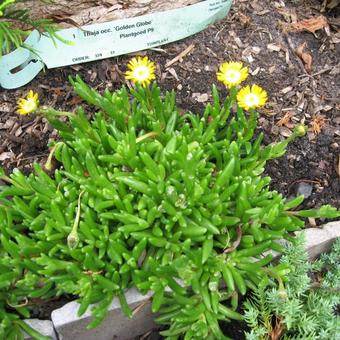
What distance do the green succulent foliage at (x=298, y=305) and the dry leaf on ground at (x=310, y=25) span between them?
115cm

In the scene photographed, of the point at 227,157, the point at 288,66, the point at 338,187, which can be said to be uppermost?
the point at 227,157

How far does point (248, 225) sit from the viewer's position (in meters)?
2.14

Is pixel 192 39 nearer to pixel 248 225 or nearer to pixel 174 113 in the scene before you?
pixel 174 113

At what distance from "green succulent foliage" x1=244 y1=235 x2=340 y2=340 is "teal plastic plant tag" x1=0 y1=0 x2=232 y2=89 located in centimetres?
114

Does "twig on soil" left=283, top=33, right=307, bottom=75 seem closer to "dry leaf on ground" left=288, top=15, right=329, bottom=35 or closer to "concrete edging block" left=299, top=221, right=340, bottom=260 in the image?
"dry leaf on ground" left=288, top=15, right=329, bottom=35

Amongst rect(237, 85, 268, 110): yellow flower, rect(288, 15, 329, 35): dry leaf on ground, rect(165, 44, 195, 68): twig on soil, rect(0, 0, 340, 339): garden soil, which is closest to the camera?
rect(237, 85, 268, 110): yellow flower

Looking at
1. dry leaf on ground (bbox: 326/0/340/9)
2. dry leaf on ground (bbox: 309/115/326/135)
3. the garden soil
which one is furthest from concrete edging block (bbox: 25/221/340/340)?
dry leaf on ground (bbox: 326/0/340/9)

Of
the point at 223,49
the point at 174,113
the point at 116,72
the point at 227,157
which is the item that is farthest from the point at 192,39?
the point at 227,157

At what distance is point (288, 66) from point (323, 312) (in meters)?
Answer: 1.20

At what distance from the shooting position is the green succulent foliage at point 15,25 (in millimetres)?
2148

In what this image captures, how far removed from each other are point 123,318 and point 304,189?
0.94m

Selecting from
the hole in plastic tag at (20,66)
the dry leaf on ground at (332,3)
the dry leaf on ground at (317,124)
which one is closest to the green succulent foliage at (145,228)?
the hole in plastic tag at (20,66)

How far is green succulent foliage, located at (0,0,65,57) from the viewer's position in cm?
215

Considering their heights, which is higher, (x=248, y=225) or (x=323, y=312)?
(x=248, y=225)
